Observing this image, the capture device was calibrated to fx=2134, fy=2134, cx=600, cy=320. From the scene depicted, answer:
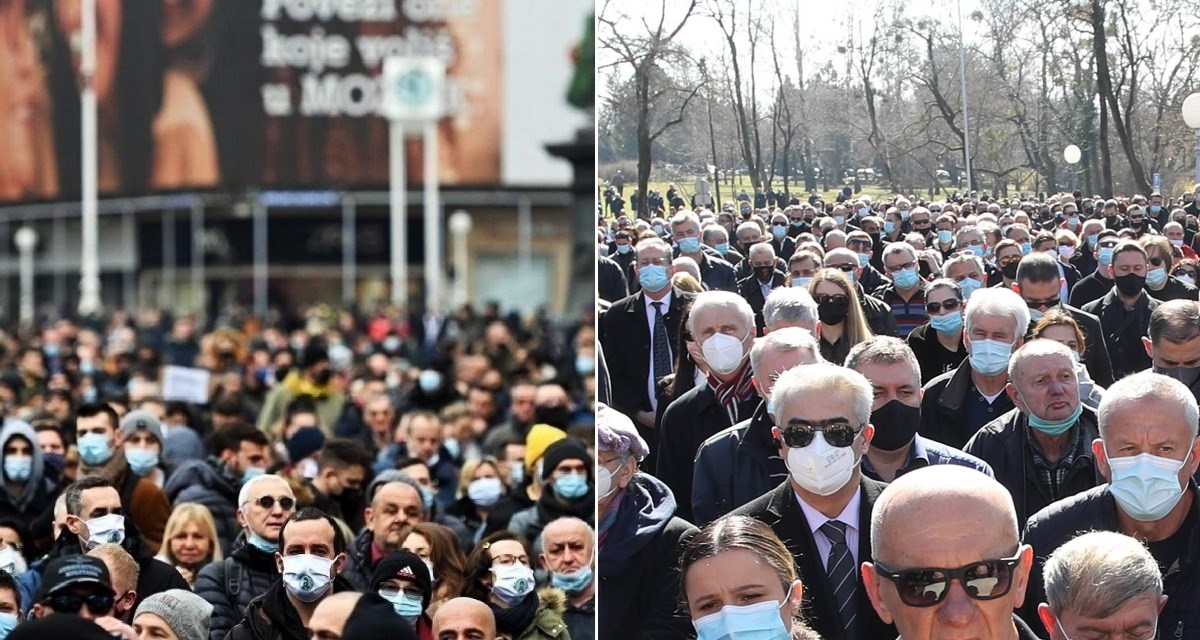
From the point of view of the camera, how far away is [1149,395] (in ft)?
13.8

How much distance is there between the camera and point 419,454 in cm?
1075

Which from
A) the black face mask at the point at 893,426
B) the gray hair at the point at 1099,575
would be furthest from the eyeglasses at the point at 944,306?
the gray hair at the point at 1099,575

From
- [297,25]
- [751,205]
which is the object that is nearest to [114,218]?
[297,25]

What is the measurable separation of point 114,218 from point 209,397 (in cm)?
4803

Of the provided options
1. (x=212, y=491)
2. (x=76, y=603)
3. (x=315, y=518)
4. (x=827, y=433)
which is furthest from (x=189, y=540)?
(x=827, y=433)

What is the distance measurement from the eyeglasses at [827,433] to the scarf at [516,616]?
2323mm

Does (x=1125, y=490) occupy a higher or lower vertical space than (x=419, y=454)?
higher

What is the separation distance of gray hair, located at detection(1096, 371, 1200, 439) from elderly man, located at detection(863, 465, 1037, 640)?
1.02 ft

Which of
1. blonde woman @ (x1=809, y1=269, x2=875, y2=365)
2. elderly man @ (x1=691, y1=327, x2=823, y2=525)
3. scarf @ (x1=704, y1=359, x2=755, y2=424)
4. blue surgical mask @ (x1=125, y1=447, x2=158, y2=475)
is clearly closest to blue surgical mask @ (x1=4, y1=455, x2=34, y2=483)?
blue surgical mask @ (x1=125, y1=447, x2=158, y2=475)

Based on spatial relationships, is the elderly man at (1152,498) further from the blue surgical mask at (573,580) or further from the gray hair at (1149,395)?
the blue surgical mask at (573,580)

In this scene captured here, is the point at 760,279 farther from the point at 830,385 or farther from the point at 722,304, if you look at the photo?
the point at 830,385

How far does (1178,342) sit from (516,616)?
9.30ft

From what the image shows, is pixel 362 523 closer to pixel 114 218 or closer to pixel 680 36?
pixel 680 36

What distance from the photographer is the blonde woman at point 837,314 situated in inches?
175
